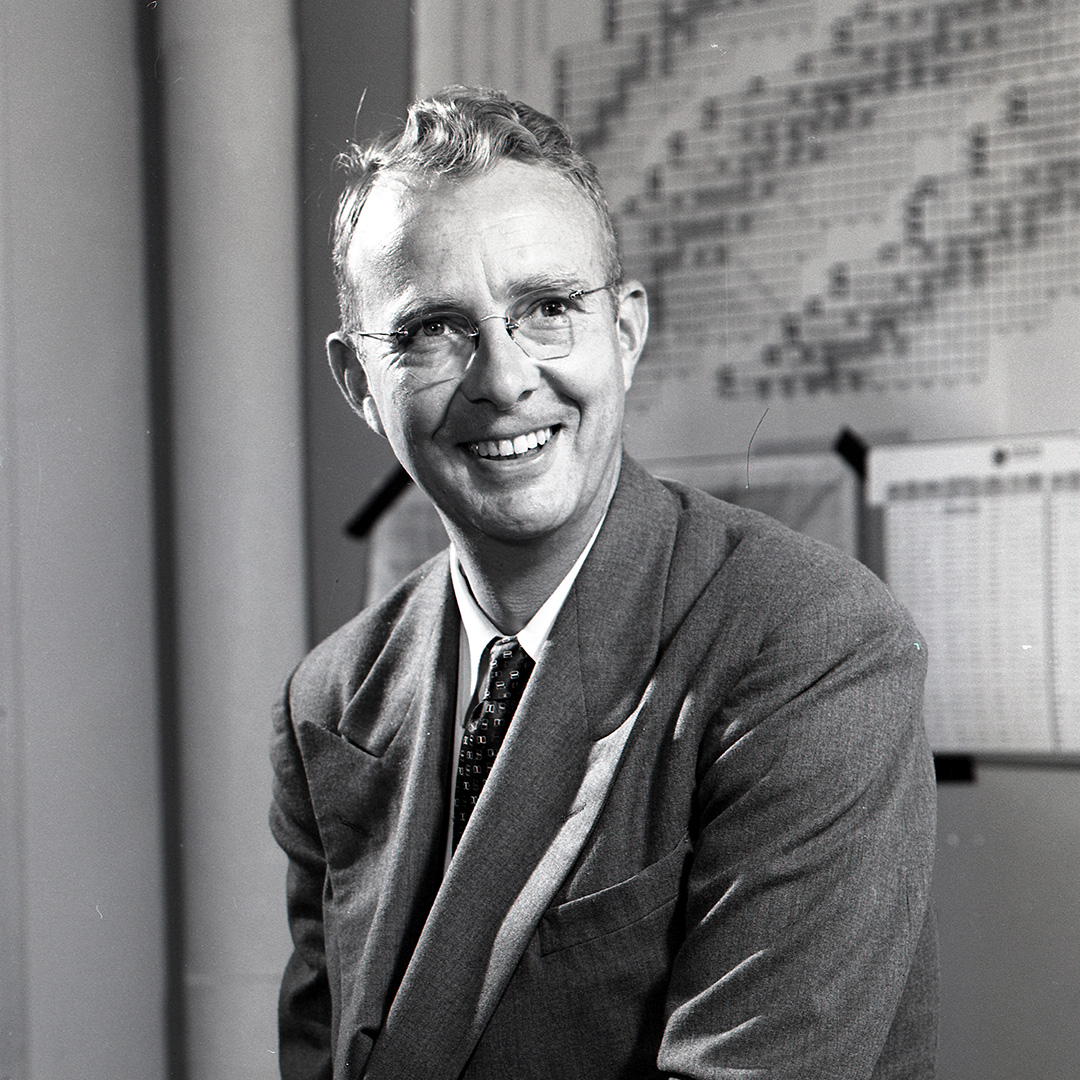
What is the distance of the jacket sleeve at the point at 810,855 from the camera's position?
1.09m

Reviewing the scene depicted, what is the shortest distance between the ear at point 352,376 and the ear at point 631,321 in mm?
286

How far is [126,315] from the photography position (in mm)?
1881

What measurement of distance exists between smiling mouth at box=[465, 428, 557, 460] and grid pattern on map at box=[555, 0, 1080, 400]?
30 centimetres

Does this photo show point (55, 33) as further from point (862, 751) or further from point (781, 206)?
point (862, 751)

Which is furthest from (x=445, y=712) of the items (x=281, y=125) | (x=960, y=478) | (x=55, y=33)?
(x=55, y=33)

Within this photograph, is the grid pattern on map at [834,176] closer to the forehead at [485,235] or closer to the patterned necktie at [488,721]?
the forehead at [485,235]

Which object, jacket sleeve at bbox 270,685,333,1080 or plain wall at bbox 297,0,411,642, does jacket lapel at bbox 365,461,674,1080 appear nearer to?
jacket sleeve at bbox 270,685,333,1080

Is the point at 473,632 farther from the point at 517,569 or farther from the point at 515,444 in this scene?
the point at 515,444

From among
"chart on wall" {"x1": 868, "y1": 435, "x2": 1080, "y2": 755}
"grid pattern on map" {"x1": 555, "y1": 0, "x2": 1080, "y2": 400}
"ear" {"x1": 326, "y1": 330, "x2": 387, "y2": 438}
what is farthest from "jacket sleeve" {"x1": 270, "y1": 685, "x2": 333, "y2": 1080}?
"chart on wall" {"x1": 868, "y1": 435, "x2": 1080, "y2": 755}

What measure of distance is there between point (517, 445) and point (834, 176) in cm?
50

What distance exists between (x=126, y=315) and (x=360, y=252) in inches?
24.6

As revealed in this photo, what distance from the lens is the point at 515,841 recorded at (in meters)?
1.28

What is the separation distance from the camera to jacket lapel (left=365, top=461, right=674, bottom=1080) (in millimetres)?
1261

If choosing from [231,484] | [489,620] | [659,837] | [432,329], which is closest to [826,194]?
[432,329]
